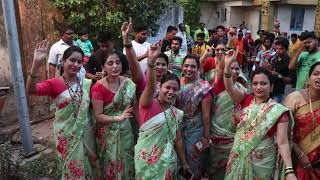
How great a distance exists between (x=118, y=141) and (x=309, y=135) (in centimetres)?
172

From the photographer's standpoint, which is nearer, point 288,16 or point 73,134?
point 73,134

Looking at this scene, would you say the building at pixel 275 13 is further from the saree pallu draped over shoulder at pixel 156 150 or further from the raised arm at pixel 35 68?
the raised arm at pixel 35 68

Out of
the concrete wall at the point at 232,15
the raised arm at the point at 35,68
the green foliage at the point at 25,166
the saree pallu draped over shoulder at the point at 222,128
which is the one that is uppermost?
the concrete wall at the point at 232,15

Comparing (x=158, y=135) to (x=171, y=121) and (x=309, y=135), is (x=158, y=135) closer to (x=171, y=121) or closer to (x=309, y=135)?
(x=171, y=121)

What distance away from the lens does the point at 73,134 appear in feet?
10.7

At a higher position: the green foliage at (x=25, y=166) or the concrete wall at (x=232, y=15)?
the concrete wall at (x=232, y=15)

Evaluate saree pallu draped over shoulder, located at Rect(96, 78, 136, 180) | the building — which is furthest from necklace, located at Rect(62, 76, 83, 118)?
the building

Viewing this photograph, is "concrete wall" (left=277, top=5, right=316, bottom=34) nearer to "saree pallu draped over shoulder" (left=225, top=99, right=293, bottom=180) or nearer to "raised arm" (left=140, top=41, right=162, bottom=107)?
"saree pallu draped over shoulder" (left=225, top=99, right=293, bottom=180)

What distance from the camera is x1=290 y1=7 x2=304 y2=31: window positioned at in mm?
17500

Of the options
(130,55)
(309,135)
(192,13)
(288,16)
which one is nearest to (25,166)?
(130,55)

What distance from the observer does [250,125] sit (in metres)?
2.97

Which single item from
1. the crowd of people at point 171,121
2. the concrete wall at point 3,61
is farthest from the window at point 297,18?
the crowd of people at point 171,121

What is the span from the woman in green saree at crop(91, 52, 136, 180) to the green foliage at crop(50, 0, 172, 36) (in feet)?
13.2

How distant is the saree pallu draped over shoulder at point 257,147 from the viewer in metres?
2.88
